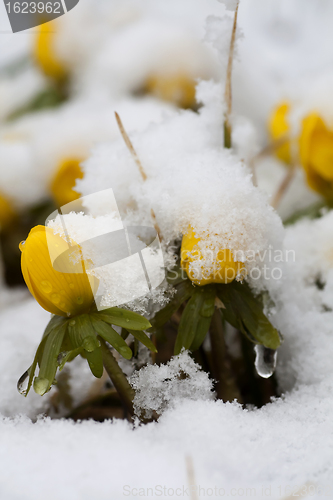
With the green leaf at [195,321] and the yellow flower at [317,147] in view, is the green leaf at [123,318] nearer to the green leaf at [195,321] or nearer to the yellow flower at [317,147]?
the green leaf at [195,321]

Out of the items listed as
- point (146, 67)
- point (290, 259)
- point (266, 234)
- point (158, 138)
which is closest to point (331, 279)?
point (290, 259)

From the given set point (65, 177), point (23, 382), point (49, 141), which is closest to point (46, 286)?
point (23, 382)

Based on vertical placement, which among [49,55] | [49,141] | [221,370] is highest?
[49,55]

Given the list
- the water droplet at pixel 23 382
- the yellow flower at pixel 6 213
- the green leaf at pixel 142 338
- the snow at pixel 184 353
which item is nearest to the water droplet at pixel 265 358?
the snow at pixel 184 353

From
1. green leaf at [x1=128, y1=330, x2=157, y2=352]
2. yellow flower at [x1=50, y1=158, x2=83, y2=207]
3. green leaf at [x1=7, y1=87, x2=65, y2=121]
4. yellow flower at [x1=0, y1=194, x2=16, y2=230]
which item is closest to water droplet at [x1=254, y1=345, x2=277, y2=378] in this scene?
green leaf at [x1=128, y1=330, x2=157, y2=352]

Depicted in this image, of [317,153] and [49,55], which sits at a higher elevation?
[49,55]

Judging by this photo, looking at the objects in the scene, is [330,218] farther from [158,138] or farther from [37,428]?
[37,428]

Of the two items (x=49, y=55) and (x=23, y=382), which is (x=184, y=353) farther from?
(x=49, y=55)
